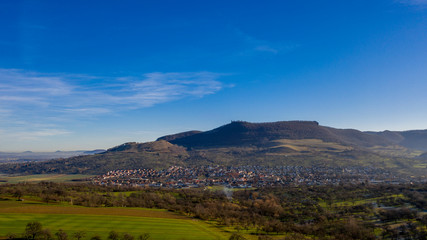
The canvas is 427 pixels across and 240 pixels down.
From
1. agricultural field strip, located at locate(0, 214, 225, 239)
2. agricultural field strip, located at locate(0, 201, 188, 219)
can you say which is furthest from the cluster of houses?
agricultural field strip, located at locate(0, 214, 225, 239)

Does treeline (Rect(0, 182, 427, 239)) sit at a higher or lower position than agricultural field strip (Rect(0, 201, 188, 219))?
lower

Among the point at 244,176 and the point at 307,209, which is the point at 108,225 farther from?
the point at 244,176

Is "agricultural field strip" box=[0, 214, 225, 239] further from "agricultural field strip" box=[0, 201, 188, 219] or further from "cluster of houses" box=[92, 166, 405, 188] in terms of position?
"cluster of houses" box=[92, 166, 405, 188]

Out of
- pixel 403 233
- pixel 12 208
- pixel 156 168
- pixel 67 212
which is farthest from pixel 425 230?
pixel 156 168

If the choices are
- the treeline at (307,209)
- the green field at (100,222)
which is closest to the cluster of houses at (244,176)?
the treeline at (307,209)

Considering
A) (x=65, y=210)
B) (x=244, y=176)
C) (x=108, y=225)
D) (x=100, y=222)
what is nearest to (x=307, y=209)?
(x=108, y=225)
